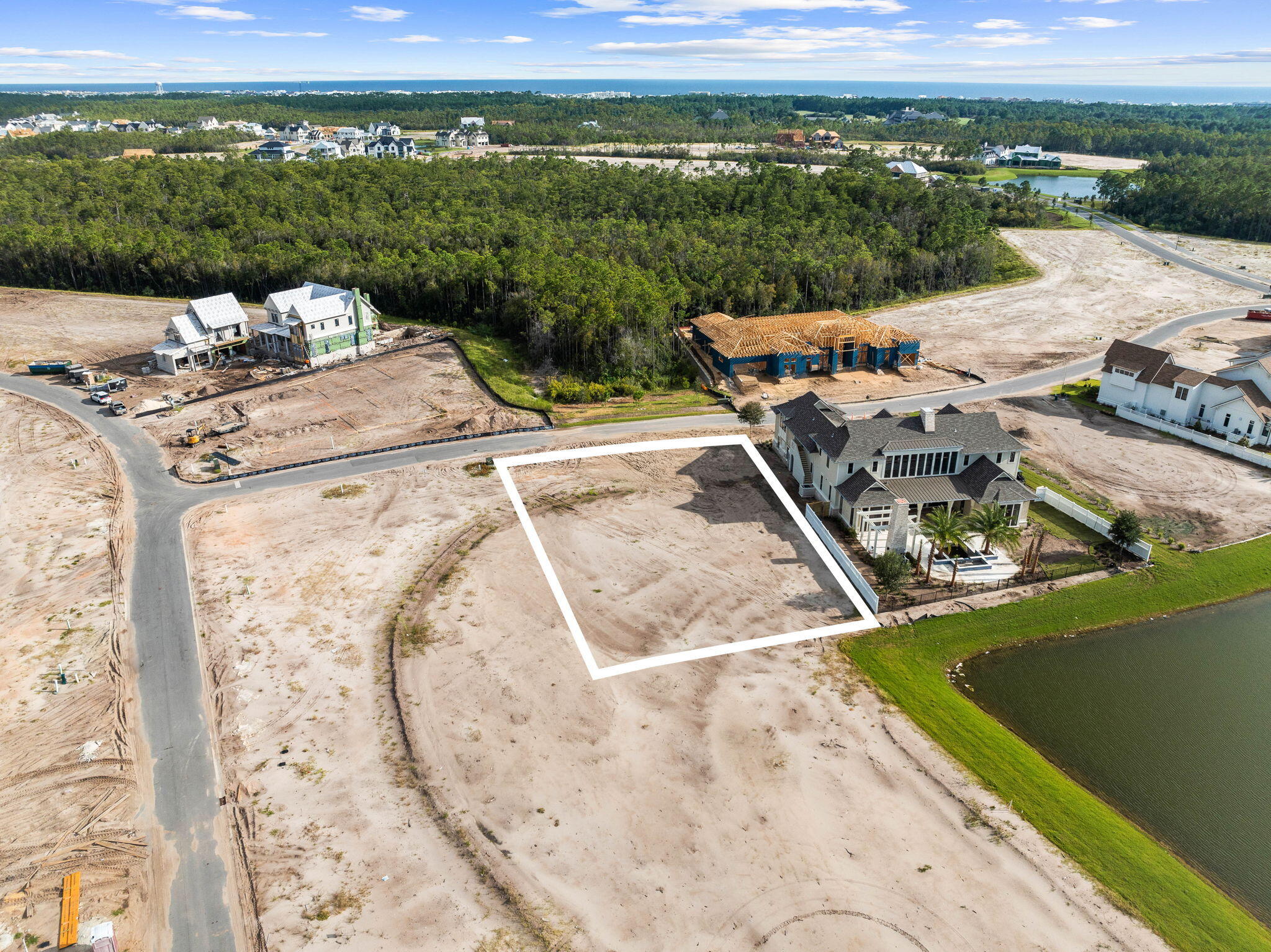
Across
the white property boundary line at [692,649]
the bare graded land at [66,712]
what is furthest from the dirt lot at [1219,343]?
the bare graded land at [66,712]

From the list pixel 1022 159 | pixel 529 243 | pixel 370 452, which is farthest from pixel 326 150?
pixel 1022 159

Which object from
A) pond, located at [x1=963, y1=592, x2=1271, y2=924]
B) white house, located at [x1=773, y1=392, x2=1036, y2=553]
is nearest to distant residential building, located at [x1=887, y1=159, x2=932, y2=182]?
white house, located at [x1=773, y1=392, x2=1036, y2=553]

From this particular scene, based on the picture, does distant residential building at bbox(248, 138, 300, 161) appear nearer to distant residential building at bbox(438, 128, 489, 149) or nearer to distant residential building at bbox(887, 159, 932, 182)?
distant residential building at bbox(438, 128, 489, 149)

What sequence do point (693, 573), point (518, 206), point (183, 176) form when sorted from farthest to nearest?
point (183, 176)
point (518, 206)
point (693, 573)

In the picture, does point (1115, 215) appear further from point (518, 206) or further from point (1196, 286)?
point (518, 206)

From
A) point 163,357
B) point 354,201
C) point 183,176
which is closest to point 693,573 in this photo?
point 163,357


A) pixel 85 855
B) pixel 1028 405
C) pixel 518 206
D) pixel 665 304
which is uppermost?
pixel 518 206

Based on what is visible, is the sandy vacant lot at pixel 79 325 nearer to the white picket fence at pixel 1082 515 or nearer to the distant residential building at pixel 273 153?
the white picket fence at pixel 1082 515
